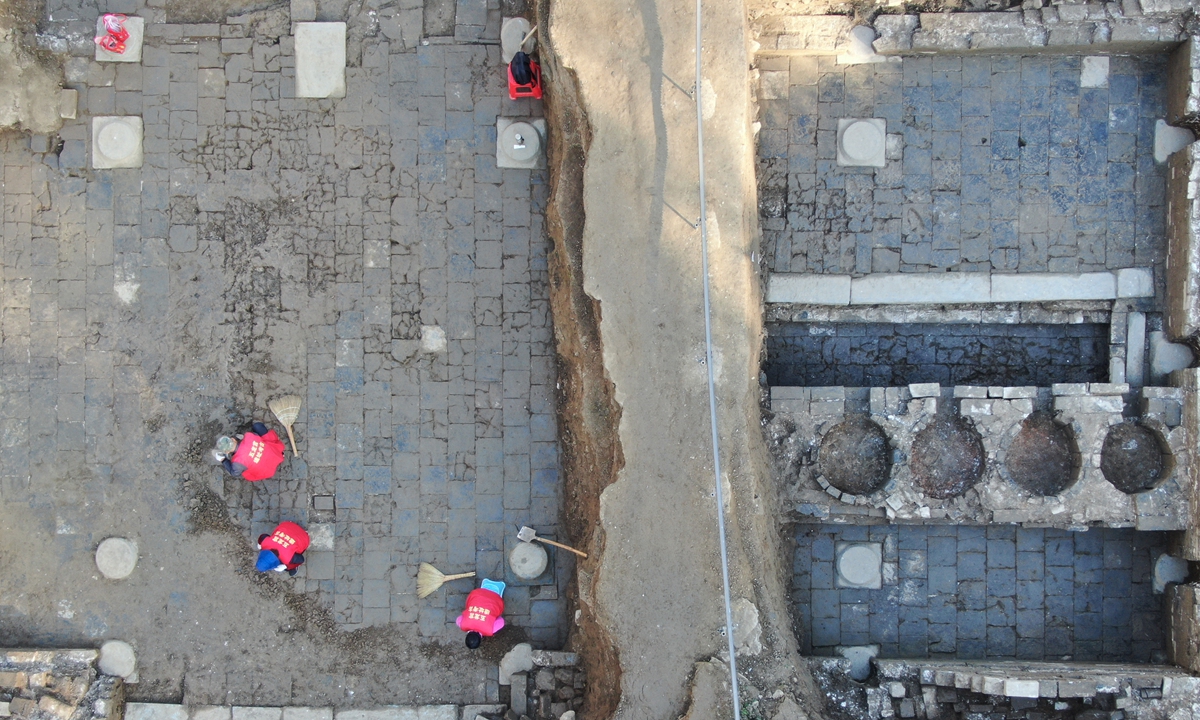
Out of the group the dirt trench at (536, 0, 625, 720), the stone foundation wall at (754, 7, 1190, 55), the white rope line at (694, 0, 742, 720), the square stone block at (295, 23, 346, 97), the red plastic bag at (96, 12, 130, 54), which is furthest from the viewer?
the square stone block at (295, 23, 346, 97)

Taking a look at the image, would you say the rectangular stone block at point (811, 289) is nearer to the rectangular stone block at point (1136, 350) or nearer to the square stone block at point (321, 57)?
the rectangular stone block at point (1136, 350)

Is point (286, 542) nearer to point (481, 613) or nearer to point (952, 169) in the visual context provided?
point (481, 613)

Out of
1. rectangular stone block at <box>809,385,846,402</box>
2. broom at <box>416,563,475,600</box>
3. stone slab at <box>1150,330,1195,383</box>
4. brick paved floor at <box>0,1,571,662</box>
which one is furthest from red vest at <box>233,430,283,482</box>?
stone slab at <box>1150,330,1195,383</box>

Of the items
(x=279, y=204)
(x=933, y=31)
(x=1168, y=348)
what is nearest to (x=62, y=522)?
(x=279, y=204)

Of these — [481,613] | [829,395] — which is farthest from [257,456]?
[829,395]

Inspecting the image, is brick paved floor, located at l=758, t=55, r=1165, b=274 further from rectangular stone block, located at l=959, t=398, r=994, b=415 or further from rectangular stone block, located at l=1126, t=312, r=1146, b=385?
rectangular stone block, located at l=959, t=398, r=994, b=415

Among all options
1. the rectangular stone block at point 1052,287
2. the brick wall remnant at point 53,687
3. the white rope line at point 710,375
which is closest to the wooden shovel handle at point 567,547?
A: the white rope line at point 710,375
